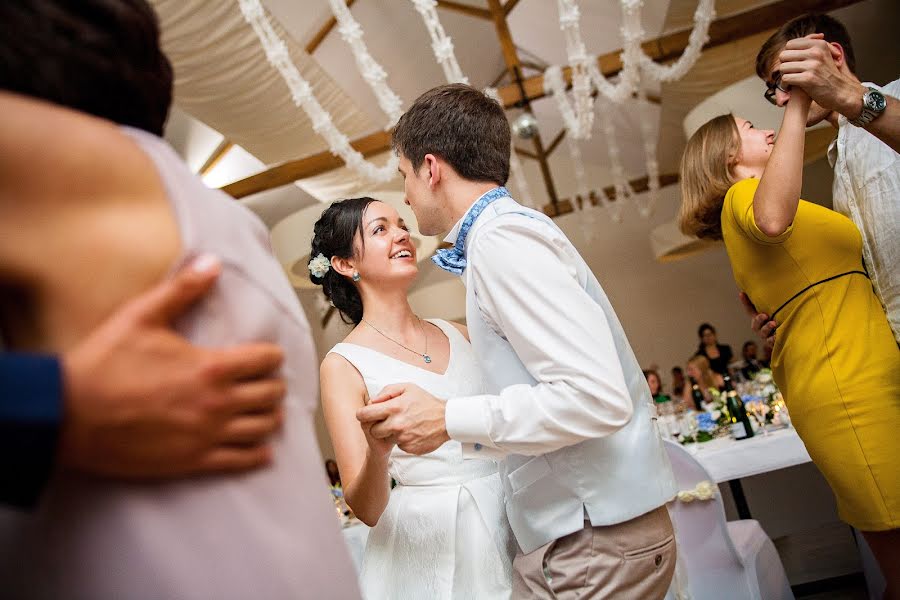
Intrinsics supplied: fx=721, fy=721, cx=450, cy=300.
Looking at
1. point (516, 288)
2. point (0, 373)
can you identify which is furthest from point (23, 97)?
point (516, 288)

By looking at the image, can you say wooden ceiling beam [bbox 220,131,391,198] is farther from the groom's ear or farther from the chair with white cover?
the groom's ear

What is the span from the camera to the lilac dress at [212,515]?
596 millimetres

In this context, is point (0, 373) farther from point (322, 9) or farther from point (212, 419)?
point (322, 9)

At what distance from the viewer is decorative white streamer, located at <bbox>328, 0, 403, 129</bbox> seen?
3945 millimetres

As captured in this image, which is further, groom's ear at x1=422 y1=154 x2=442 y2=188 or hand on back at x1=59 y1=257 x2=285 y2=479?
groom's ear at x1=422 y1=154 x2=442 y2=188

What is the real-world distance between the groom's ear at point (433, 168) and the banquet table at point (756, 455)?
75.3 inches

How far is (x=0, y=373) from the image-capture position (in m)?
0.52

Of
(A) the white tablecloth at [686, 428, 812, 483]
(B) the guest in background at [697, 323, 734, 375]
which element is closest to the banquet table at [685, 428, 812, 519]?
(A) the white tablecloth at [686, 428, 812, 483]

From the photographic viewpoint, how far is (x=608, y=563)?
130cm

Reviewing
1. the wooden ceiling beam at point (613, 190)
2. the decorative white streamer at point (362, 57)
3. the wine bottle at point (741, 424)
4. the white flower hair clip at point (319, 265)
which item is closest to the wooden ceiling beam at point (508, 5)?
the decorative white streamer at point (362, 57)

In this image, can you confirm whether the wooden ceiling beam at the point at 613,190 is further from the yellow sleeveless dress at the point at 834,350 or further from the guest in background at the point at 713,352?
the yellow sleeveless dress at the point at 834,350

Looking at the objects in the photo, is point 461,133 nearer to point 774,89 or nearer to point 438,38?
point 774,89

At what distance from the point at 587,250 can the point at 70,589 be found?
1158 cm

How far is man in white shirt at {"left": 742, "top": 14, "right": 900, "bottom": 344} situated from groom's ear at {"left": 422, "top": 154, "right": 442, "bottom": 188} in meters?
0.80
